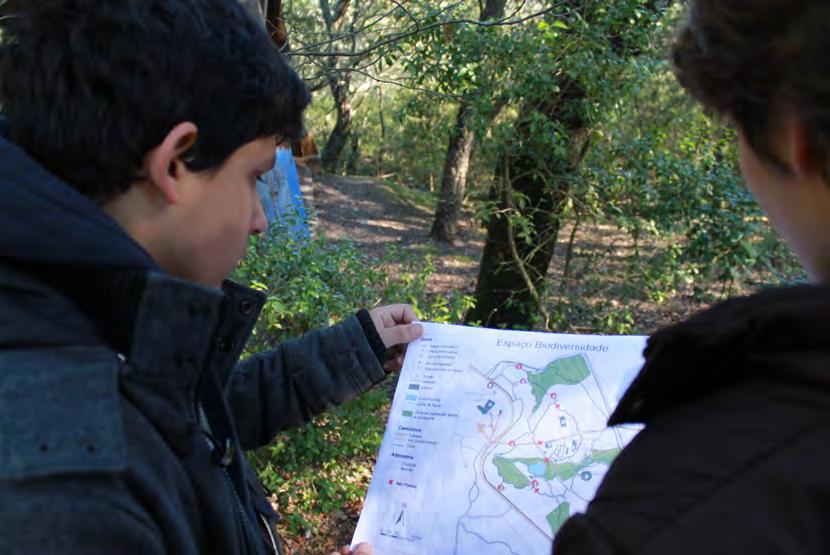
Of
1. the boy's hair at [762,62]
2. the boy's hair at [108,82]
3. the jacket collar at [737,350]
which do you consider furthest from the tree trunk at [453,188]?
the jacket collar at [737,350]

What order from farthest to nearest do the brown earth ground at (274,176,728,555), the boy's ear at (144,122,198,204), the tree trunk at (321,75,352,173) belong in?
1. the tree trunk at (321,75,352,173)
2. the brown earth ground at (274,176,728,555)
3. the boy's ear at (144,122,198,204)

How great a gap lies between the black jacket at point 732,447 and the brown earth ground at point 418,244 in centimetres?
325

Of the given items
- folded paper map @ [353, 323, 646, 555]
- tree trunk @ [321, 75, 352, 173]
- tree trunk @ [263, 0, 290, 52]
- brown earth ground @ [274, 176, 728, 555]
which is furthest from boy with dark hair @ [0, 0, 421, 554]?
tree trunk @ [321, 75, 352, 173]

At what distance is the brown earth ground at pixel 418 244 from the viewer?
13.3 feet

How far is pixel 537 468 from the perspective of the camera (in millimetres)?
1810

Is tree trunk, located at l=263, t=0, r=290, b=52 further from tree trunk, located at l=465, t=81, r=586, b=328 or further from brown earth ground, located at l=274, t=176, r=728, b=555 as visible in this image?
tree trunk, located at l=465, t=81, r=586, b=328

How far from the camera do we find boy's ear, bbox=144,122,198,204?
3.77ft

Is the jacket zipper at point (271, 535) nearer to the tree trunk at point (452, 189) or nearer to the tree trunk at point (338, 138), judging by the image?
the tree trunk at point (452, 189)

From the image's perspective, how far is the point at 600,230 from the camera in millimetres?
6570

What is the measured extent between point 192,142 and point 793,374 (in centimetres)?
98

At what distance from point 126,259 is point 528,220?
15.3ft

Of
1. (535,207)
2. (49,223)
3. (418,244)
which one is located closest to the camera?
(49,223)

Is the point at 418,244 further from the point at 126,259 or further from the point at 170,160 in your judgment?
the point at 126,259

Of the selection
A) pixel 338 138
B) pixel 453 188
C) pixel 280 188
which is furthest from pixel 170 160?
pixel 338 138
